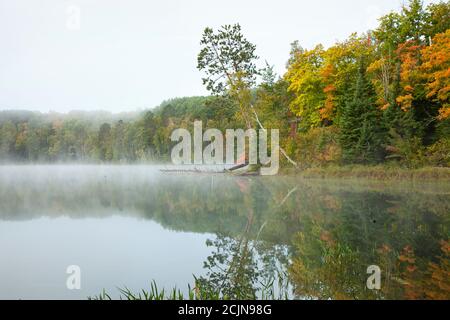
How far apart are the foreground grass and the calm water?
Result: 450 centimetres

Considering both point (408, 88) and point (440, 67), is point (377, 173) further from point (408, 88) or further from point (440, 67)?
point (440, 67)

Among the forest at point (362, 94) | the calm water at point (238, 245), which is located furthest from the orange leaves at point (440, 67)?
the calm water at point (238, 245)

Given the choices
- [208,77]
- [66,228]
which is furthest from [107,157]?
[66,228]

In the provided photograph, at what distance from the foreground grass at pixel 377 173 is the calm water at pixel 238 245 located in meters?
Result: 4.50

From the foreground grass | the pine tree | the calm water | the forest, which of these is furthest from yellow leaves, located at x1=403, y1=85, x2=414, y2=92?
the calm water

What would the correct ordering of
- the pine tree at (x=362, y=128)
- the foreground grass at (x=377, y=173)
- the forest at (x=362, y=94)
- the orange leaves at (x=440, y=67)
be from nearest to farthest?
the foreground grass at (x=377, y=173) → the orange leaves at (x=440, y=67) → the forest at (x=362, y=94) → the pine tree at (x=362, y=128)

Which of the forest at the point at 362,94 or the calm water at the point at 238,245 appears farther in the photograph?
the forest at the point at 362,94

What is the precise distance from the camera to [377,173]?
69.4 feet

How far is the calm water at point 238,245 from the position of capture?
537cm

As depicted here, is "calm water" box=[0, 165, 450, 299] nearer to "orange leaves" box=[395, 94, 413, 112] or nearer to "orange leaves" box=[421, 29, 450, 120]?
"orange leaves" box=[421, 29, 450, 120]

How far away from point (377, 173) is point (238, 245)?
51.2 ft

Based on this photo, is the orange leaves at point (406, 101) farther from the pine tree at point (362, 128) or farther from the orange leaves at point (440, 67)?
the pine tree at point (362, 128)

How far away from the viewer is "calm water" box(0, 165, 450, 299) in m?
5.37

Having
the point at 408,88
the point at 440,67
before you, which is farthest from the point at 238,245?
the point at 440,67
